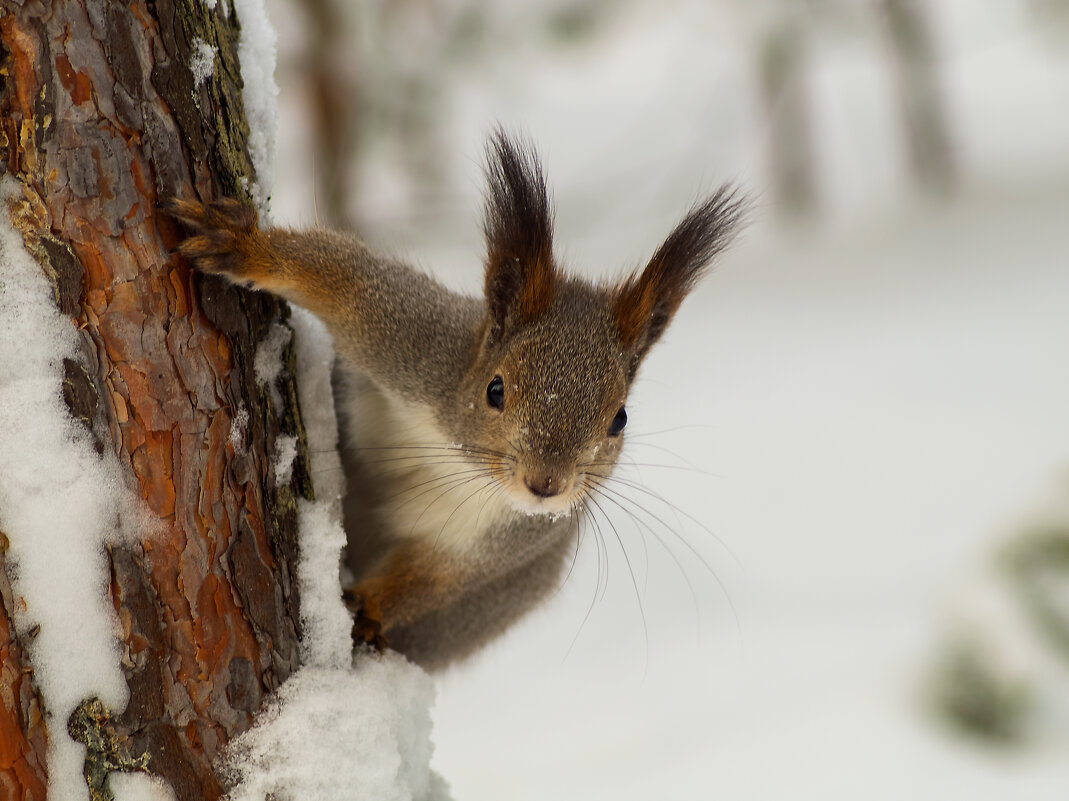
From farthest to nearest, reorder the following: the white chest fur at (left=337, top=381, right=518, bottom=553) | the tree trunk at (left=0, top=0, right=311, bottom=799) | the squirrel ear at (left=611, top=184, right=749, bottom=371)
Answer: the white chest fur at (left=337, top=381, right=518, bottom=553) < the squirrel ear at (left=611, top=184, right=749, bottom=371) < the tree trunk at (left=0, top=0, right=311, bottom=799)

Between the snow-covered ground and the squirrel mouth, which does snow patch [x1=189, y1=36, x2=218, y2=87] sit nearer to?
the snow-covered ground

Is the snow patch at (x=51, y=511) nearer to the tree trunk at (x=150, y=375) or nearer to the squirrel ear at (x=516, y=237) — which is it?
the tree trunk at (x=150, y=375)

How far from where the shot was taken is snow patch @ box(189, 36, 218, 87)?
3.51ft

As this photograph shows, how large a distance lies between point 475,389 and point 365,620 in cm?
39

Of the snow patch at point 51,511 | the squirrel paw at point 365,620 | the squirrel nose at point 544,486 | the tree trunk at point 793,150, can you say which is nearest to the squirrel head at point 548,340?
the squirrel nose at point 544,486

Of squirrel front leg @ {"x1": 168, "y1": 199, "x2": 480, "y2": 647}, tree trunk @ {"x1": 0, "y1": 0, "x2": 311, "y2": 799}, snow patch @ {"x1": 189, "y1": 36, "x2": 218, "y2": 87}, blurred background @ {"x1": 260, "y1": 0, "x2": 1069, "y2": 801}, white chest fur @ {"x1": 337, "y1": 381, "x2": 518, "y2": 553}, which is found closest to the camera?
tree trunk @ {"x1": 0, "y1": 0, "x2": 311, "y2": 799}

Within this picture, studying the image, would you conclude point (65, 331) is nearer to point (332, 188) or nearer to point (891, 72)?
point (332, 188)

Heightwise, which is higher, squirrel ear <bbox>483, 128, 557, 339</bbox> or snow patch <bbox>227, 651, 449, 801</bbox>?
squirrel ear <bbox>483, 128, 557, 339</bbox>

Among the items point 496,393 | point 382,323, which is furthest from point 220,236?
point 496,393

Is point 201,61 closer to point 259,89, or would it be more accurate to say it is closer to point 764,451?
point 259,89

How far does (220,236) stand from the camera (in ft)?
3.64

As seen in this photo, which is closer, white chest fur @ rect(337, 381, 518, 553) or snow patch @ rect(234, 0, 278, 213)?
snow patch @ rect(234, 0, 278, 213)

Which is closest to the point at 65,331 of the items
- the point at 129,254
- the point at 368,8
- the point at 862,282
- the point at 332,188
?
the point at 129,254

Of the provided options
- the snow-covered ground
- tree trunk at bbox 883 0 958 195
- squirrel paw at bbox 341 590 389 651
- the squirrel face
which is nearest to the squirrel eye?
the squirrel face
